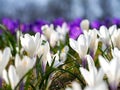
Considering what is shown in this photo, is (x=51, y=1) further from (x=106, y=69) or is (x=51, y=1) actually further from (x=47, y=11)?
(x=106, y=69)

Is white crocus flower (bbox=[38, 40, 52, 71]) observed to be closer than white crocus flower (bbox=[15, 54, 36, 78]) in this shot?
No

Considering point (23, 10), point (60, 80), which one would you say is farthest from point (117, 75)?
point (23, 10)

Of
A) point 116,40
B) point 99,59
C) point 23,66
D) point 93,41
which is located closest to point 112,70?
point 99,59

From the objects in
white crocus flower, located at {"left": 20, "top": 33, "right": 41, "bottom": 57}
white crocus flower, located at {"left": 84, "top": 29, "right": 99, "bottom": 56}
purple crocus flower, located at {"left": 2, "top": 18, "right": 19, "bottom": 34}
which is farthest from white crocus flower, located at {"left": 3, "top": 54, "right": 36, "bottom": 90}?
purple crocus flower, located at {"left": 2, "top": 18, "right": 19, "bottom": 34}

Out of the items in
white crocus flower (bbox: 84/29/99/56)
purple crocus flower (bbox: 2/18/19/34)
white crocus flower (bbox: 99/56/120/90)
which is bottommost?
white crocus flower (bbox: 99/56/120/90)

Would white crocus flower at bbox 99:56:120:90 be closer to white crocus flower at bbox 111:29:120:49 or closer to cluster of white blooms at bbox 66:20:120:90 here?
cluster of white blooms at bbox 66:20:120:90

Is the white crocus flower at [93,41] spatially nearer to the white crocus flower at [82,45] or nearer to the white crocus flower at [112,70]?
the white crocus flower at [82,45]

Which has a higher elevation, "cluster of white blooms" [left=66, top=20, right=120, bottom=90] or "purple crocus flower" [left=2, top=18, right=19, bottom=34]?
"purple crocus flower" [left=2, top=18, right=19, bottom=34]

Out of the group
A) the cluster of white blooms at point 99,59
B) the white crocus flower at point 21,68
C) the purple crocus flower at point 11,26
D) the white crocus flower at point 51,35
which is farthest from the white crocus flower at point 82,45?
the purple crocus flower at point 11,26

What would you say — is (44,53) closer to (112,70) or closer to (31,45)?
(31,45)

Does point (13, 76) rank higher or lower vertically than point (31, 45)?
lower

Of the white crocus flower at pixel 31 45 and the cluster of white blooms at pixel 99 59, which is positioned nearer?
the cluster of white blooms at pixel 99 59
